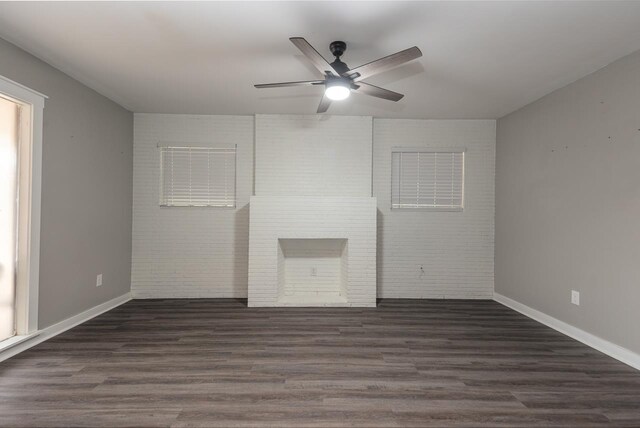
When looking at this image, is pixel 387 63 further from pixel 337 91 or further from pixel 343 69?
pixel 337 91

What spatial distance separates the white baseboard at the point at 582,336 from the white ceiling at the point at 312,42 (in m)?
2.52

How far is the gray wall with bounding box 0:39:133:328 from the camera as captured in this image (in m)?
3.11

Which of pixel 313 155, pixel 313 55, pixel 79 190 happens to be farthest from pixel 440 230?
pixel 79 190

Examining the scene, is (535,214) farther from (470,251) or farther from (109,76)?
(109,76)

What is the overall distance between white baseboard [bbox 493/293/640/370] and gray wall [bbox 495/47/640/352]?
0.06m


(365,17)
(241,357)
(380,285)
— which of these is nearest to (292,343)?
(241,357)

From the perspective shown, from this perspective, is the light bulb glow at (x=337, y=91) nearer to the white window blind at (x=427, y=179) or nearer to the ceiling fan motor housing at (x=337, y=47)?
the ceiling fan motor housing at (x=337, y=47)

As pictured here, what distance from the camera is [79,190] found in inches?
141

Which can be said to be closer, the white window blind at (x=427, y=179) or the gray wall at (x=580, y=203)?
the gray wall at (x=580, y=203)

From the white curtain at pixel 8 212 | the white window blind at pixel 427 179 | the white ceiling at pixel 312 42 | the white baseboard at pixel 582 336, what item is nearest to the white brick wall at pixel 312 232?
the white window blind at pixel 427 179

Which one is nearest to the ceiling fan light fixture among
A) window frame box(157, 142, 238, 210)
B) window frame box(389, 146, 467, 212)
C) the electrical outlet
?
window frame box(389, 146, 467, 212)

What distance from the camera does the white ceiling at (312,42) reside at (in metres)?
2.27

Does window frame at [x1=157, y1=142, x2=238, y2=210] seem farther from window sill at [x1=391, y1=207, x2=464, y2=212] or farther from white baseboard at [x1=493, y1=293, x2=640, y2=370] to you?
white baseboard at [x1=493, y1=293, x2=640, y2=370]

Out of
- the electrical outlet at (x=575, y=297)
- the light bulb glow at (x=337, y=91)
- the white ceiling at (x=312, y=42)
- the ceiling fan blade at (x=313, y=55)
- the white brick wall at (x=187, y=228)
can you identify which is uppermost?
the white ceiling at (x=312, y=42)
